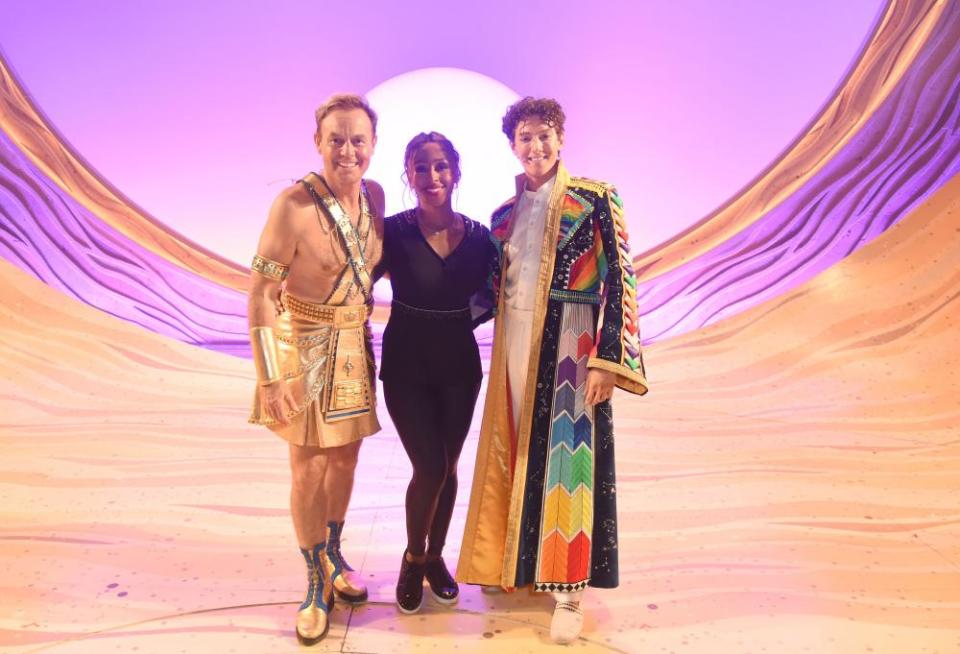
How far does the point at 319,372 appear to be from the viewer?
1.84 metres

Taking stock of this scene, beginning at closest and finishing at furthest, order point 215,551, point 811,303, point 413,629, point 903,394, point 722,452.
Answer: point 413,629
point 215,551
point 722,452
point 903,394
point 811,303

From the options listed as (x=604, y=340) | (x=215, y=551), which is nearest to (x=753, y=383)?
(x=604, y=340)

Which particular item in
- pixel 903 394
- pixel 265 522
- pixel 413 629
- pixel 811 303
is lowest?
pixel 413 629

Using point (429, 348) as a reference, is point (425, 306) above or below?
above

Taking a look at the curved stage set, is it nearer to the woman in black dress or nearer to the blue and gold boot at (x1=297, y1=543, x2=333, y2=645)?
the blue and gold boot at (x1=297, y1=543, x2=333, y2=645)

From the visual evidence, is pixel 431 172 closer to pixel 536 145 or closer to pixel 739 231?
pixel 536 145

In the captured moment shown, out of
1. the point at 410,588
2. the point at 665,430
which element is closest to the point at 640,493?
the point at 665,430

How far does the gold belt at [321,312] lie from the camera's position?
182 cm

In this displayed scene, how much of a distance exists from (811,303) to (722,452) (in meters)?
1.86

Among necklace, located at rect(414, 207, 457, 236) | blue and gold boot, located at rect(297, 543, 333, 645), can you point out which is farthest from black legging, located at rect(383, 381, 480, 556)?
necklace, located at rect(414, 207, 457, 236)

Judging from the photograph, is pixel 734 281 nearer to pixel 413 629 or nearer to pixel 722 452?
pixel 722 452

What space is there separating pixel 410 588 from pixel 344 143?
1.21 m

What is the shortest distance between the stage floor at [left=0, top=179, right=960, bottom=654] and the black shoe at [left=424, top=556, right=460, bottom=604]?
0.04 m

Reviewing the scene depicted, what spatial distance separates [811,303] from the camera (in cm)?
474
